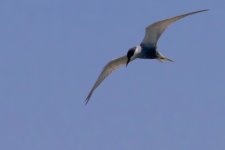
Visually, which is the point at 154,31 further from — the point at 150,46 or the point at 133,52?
the point at 133,52

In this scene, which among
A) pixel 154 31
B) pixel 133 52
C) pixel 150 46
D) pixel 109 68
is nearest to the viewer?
pixel 154 31

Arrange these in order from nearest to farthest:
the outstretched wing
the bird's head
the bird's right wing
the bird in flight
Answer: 1. the outstretched wing
2. the bird in flight
3. the bird's head
4. the bird's right wing

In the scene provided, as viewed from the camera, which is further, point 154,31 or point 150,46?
point 150,46

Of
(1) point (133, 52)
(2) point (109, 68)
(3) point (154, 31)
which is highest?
(3) point (154, 31)

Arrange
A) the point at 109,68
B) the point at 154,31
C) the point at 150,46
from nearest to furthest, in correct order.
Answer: the point at 154,31, the point at 150,46, the point at 109,68

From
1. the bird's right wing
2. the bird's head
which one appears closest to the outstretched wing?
the bird's head

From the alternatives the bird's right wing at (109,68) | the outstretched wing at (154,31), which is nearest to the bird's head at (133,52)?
the outstretched wing at (154,31)

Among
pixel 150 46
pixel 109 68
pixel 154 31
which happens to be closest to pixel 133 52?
pixel 150 46

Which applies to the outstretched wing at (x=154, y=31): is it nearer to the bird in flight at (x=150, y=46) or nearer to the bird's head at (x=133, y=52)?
the bird in flight at (x=150, y=46)

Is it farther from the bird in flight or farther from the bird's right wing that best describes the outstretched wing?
the bird's right wing

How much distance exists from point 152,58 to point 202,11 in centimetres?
708

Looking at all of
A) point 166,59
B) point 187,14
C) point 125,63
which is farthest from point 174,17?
point 125,63

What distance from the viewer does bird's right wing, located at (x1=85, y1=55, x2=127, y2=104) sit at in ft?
138

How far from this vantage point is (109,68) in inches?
1674
